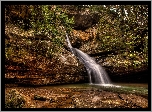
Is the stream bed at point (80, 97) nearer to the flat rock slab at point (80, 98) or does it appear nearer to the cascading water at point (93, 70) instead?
the flat rock slab at point (80, 98)

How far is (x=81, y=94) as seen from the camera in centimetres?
744

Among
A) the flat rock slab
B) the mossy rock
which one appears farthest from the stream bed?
the mossy rock

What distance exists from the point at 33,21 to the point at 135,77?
467cm

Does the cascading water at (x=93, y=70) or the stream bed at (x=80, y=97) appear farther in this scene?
the cascading water at (x=93, y=70)

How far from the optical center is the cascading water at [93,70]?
985 centimetres

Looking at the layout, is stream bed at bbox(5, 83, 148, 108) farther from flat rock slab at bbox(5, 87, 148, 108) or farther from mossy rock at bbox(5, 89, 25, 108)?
mossy rock at bbox(5, 89, 25, 108)

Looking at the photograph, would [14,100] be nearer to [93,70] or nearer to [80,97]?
[80,97]

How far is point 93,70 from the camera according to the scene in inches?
392

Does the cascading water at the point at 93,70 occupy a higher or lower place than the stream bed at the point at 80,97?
higher

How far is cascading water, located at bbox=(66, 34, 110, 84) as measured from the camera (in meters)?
9.85

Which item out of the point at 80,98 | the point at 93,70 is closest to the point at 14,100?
the point at 80,98

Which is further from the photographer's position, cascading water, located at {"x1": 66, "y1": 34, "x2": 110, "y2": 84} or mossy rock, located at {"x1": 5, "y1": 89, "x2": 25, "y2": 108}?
cascading water, located at {"x1": 66, "y1": 34, "x2": 110, "y2": 84}

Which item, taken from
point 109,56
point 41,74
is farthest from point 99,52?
point 41,74

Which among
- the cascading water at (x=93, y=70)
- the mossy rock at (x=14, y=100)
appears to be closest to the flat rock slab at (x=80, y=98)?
the mossy rock at (x=14, y=100)
